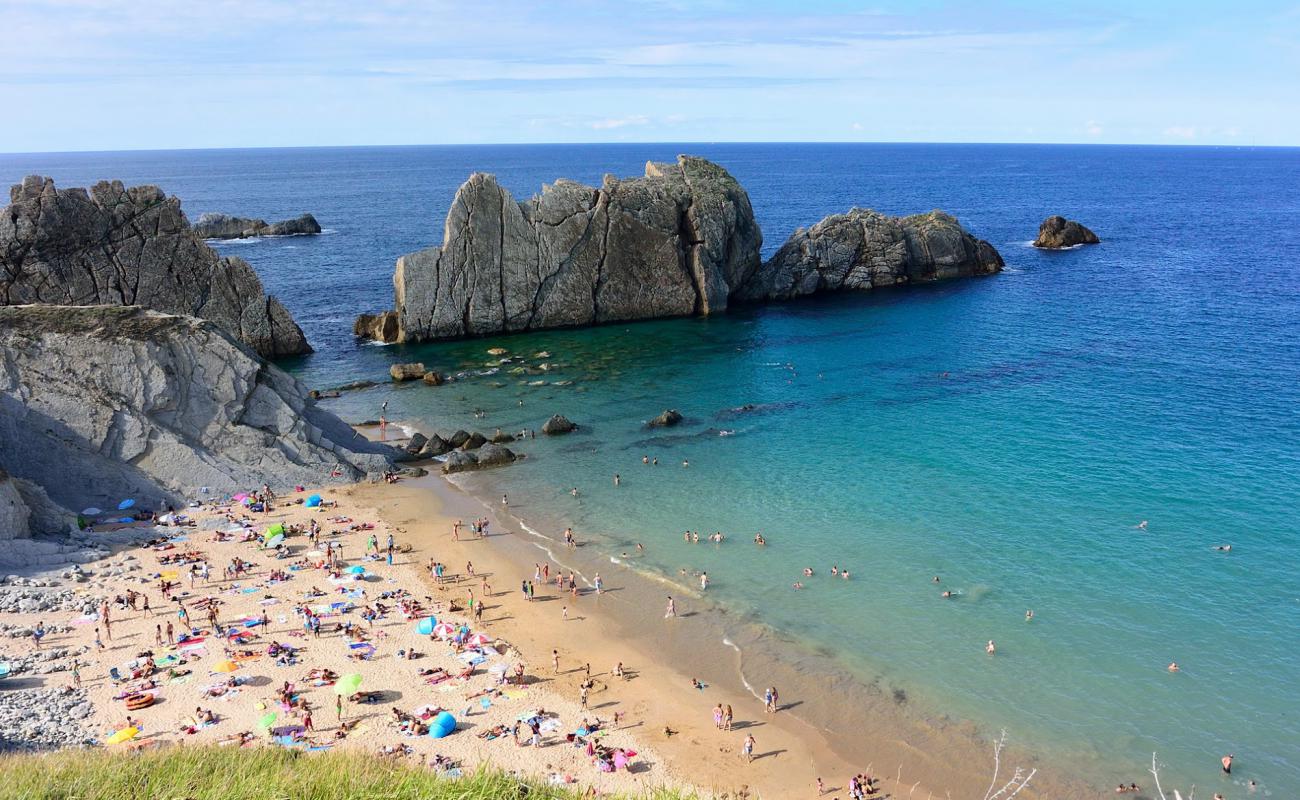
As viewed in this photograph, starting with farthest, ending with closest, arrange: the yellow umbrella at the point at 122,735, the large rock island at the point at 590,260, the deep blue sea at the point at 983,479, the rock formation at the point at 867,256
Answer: the rock formation at the point at 867,256
the large rock island at the point at 590,260
the deep blue sea at the point at 983,479
the yellow umbrella at the point at 122,735

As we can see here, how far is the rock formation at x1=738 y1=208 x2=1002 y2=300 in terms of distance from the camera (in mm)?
95000

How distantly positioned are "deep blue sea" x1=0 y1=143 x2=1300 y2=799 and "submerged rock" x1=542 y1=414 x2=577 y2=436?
135cm

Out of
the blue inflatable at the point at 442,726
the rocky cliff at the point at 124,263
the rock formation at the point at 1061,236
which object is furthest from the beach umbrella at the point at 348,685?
the rock formation at the point at 1061,236

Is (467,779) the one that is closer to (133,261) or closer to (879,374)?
(879,374)

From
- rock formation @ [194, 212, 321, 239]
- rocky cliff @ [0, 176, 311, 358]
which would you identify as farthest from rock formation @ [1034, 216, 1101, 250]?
rock formation @ [194, 212, 321, 239]

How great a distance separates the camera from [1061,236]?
407ft

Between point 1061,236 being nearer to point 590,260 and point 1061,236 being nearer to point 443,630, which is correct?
point 590,260

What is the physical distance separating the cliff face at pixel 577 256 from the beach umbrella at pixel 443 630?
1881 inches

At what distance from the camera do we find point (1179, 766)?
2667 cm

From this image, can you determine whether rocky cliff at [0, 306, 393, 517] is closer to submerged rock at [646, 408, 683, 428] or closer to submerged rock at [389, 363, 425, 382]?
submerged rock at [389, 363, 425, 382]

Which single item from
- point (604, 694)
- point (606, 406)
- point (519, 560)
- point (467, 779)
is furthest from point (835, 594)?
point (606, 406)

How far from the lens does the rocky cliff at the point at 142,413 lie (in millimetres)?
44688

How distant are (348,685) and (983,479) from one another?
33766mm

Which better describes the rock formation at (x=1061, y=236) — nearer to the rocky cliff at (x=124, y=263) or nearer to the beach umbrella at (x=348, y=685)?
the rocky cliff at (x=124, y=263)
